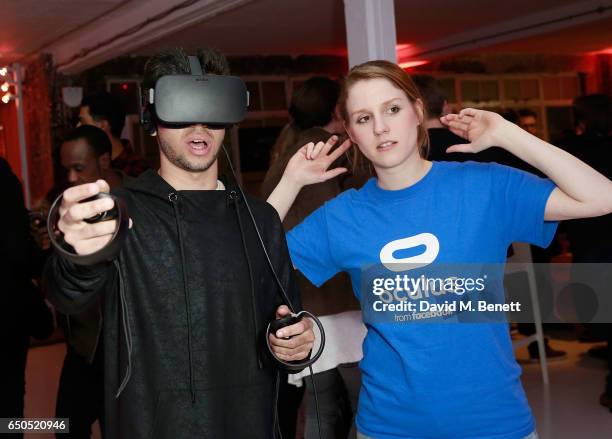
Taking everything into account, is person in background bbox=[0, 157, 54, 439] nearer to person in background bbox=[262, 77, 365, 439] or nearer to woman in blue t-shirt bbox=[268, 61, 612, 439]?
person in background bbox=[262, 77, 365, 439]

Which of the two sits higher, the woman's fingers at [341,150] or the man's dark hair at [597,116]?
the man's dark hair at [597,116]

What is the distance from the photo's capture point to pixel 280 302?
1.64 metres

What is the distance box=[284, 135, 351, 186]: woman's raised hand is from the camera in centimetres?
198

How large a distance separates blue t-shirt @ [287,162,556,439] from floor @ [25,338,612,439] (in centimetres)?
224

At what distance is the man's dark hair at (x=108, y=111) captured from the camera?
10.8 feet

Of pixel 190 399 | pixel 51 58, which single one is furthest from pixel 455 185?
pixel 51 58

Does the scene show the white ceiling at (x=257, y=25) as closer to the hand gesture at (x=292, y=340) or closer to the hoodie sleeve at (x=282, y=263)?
the hoodie sleeve at (x=282, y=263)

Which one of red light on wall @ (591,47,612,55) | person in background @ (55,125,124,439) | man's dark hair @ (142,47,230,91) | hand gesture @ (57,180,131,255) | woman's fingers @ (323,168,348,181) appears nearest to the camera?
hand gesture @ (57,180,131,255)

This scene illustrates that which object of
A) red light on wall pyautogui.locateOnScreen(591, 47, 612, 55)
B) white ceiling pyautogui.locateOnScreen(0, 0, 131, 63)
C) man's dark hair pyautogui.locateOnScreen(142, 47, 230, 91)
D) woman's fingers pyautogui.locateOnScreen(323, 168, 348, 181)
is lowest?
woman's fingers pyautogui.locateOnScreen(323, 168, 348, 181)

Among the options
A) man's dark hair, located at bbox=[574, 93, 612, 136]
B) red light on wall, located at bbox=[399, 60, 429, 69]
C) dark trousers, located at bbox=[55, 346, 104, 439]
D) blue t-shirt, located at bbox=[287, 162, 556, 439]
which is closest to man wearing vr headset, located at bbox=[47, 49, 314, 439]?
blue t-shirt, located at bbox=[287, 162, 556, 439]

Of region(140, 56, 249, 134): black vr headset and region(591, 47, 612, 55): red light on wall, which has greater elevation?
region(591, 47, 612, 55): red light on wall

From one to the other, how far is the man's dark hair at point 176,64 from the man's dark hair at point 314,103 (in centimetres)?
139

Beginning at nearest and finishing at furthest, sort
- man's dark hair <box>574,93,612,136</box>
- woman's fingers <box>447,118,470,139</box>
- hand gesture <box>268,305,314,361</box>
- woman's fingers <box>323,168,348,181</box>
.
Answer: hand gesture <box>268,305,314,361</box>
woman's fingers <box>447,118,470,139</box>
woman's fingers <box>323,168,348,181</box>
man's dark hair <box>574,93,612,136</box>

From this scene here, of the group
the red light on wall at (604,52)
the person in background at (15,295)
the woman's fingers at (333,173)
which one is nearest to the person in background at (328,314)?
the woman's fingers at (333,173)
